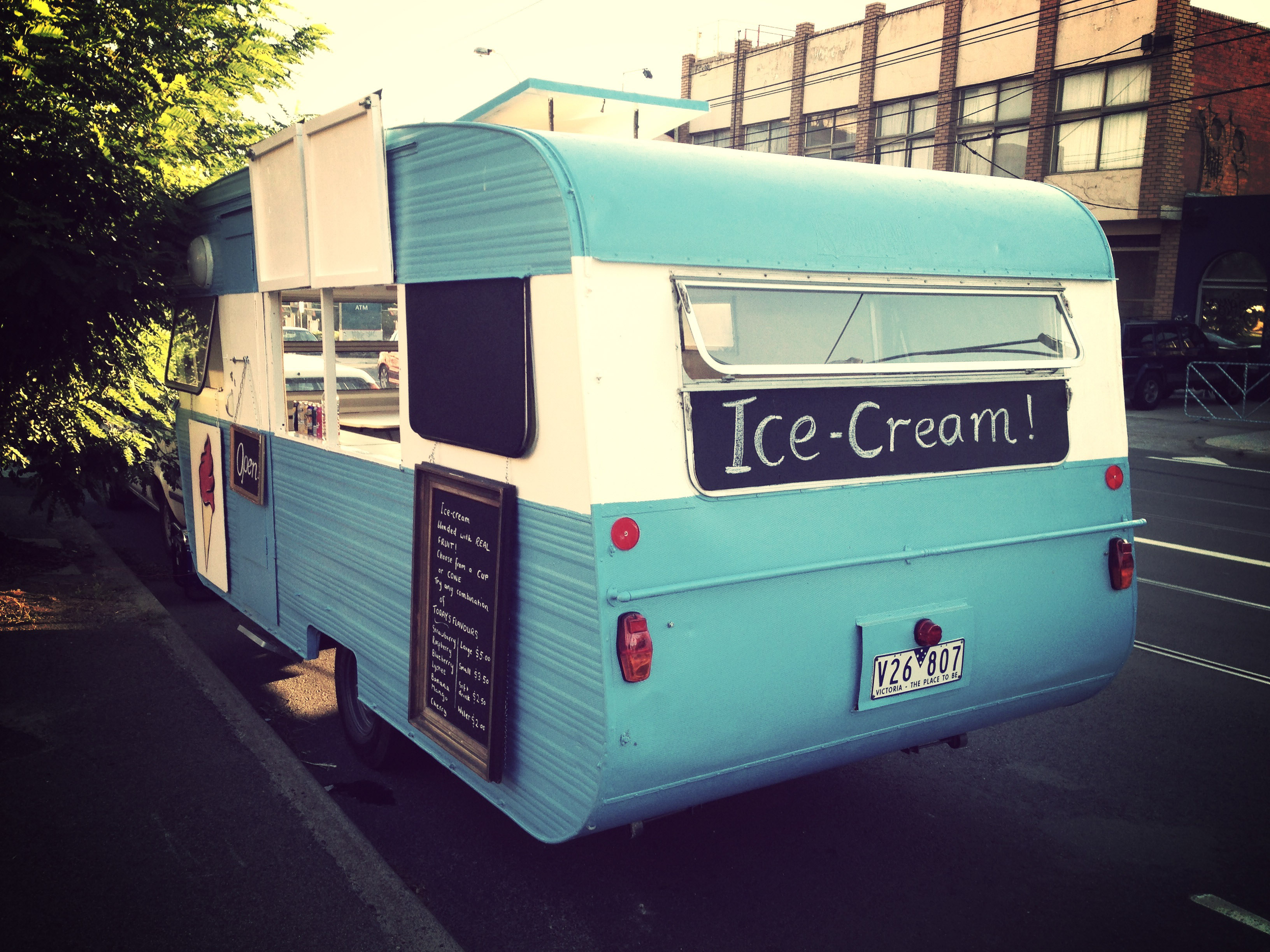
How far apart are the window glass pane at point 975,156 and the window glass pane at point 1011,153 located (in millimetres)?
170

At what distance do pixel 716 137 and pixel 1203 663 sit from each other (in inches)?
1211

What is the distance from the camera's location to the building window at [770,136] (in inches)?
1222

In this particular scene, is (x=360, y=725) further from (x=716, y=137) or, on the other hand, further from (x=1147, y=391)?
(x=716, y=137)

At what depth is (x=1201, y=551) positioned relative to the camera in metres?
8.88

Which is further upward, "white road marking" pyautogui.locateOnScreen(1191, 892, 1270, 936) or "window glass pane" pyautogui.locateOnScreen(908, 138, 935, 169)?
"window glass pane" pyautogui.locateOnScreen(908, 138, 935, 169)

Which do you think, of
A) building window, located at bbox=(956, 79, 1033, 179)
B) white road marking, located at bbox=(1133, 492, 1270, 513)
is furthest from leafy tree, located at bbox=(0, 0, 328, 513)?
building window, located at bbox=(956, 79, 1033, 179)

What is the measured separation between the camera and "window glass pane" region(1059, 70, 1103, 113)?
23.4 metres

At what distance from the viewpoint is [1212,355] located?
21.7 metres

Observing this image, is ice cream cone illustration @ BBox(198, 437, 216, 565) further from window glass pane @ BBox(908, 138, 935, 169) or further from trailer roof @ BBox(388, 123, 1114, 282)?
window glass pane @ BBox(908, 138, 935, 169)

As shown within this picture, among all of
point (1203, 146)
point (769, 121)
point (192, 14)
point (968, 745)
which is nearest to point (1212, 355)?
point (1203, 146)

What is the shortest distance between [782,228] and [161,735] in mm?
4083

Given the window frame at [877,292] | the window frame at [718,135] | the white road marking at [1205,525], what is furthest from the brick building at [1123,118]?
the window frame at [877,292]

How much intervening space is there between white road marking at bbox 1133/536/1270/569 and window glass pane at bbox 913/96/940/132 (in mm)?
20774

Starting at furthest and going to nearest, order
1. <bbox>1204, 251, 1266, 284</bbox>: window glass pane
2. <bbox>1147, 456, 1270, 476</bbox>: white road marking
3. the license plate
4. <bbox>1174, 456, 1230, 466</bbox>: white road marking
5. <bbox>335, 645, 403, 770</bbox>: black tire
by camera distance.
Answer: <bbox>1204, 251, 1266, 284</bbox>: window glass pane, <bbox>1174, 456, 1230, 466</bbox>: white road marking, <bbox>1147, 456, 1270, 476</bbox>: white road marking, <bbox>335, 645, 403, 770</bbox>: black tire, the license plate
